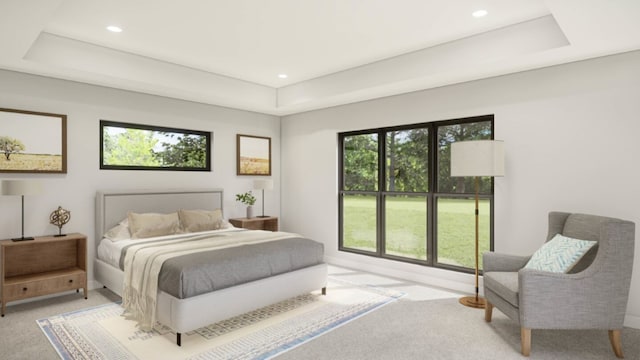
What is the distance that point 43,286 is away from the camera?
12.4ft

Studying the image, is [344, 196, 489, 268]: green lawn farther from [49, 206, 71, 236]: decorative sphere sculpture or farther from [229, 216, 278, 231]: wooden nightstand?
[49, 206, 71, 236]: decorative sphere sculpture

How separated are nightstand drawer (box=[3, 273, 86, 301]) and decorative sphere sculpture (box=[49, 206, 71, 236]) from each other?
1.76 ft

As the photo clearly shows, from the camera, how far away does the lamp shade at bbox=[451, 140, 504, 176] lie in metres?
3.66

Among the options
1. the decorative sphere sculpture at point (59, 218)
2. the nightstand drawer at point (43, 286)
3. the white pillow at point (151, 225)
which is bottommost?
the nightstand drawer at point (43, 286)

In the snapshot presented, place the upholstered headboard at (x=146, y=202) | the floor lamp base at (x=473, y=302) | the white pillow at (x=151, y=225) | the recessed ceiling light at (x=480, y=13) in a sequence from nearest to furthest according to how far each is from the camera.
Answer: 1. the recessed ceiling light at (x=480, y=13)
2. the floor lamp base at (x=473, y=302)
3. the white pillow at (x=151, y=225)
4. the upholstered headboard at (x=146, y=202)

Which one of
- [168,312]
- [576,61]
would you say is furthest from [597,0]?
[168,312]

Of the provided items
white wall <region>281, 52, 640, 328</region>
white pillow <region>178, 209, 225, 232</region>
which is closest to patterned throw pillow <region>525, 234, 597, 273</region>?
white wall <region>281, 52, 640, 328</region>

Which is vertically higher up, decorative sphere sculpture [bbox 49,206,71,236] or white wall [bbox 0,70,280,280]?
white wall [bbox 0,70,280,280]

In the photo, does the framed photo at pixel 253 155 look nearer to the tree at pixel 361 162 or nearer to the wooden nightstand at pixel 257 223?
the wooden nightstand at pixel 257 223

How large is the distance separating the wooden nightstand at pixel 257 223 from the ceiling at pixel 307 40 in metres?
1.87

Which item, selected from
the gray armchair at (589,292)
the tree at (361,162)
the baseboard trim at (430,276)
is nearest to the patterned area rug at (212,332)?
the baseboard trim at (430,276)

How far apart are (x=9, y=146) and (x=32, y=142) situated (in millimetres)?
203

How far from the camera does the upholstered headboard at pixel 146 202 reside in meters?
4.45

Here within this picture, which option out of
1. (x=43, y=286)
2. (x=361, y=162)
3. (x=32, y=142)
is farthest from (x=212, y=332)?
(x=361, y=162)
